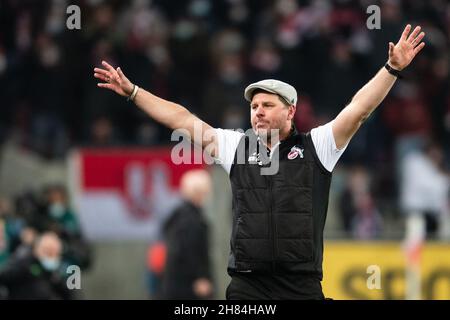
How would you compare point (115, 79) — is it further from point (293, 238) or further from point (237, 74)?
point (237, 74)

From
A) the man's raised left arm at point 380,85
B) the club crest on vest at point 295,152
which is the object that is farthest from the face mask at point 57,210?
the man's raised left arm at point 380,85

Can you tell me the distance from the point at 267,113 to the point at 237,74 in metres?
9.78

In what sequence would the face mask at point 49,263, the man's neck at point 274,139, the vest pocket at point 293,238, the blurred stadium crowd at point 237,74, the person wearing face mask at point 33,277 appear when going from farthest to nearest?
the blurred stadium crowd at point 237,74
the face mask at point 49,263
the person wearing face mask at point 33,277
the man's neck at point 274,139
the vest pocket at point 293,238

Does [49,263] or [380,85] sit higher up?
[380,85]

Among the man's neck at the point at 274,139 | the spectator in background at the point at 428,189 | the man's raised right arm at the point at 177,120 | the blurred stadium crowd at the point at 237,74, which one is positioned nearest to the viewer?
the man's neck at the point at 274,139

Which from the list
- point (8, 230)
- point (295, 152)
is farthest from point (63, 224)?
point (295, 152)

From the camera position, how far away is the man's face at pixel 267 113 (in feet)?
25.3

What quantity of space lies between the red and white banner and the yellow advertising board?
254 centimetres

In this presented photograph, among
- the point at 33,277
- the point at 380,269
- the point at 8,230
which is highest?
the point at 8,230

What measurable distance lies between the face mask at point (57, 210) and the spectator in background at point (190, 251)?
314 centimetres

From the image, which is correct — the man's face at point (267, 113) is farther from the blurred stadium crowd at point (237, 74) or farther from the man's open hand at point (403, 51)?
the blurred stadium crowd at point (237, 74)

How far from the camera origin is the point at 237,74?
17.5m

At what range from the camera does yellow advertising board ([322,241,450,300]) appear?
14867 millimetres
